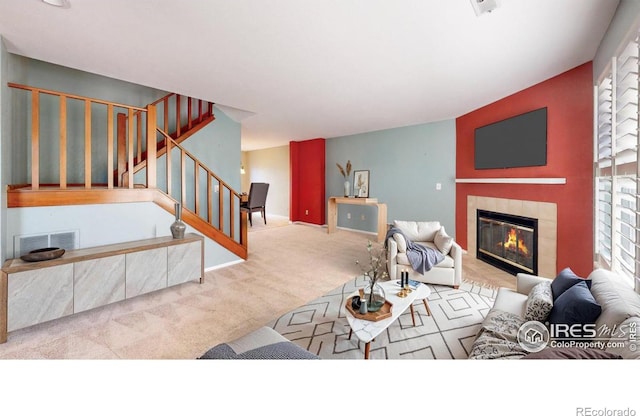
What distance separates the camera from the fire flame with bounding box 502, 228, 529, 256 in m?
3.00

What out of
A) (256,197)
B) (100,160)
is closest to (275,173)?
(256,197)

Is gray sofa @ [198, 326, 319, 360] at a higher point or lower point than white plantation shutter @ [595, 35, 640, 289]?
lower

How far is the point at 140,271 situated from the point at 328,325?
1925 mm

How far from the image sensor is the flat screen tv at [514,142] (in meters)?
2.70

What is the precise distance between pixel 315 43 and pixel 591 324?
2426 mm

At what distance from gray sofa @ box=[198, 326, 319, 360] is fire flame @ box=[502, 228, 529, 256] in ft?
10.4

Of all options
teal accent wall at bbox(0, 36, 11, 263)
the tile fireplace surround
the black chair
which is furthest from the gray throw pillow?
the black chair

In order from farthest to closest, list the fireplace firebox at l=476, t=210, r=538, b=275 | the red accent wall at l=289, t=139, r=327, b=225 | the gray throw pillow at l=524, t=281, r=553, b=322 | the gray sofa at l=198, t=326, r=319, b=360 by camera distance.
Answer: the red accent wall at l=289, t=139, r=327, b=225
the fireplace firebox at l=476, t=210, r=538, b=275
the gray throw pillow at l=524, t=281, r=553, b=322
the gray sofa at l=198, t=326, r=319, b=360

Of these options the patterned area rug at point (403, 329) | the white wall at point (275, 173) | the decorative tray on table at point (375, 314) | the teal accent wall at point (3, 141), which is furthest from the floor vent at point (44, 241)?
the white wall at point (275, 173)

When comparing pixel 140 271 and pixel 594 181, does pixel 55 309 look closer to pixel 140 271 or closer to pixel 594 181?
pixel 140 271

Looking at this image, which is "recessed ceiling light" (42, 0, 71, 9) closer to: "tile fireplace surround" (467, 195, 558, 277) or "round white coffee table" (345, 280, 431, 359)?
"round white coffee table" (345, 280, 431, 359)
